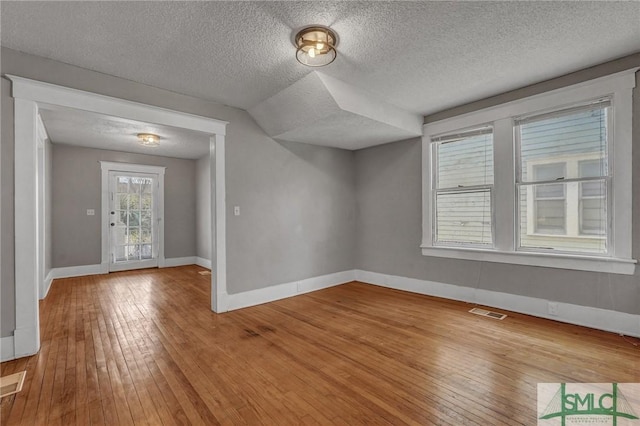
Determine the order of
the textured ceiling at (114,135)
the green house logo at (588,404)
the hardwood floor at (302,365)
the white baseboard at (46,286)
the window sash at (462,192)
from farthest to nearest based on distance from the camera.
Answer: the white baseboard at (46,286) → the textured ceiling at (114,135) → the window sash at (462,192) → the hardwood floor at (302,365) → the green house logo at (588,404)

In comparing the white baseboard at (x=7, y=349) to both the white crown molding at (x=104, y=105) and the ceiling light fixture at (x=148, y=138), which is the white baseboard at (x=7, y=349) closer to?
the white crown molding at (x=104, y=105)

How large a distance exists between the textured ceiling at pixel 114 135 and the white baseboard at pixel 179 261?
250 cm

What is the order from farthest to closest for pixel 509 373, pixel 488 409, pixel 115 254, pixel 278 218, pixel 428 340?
1. pixel 115 254
2. pixel 278 218
3. pixel 428 340
4. pixel 509 373
5. pixel 488 409

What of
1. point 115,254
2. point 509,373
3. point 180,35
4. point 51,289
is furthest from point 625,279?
point 115,254

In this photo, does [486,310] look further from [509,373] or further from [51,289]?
[51,289]

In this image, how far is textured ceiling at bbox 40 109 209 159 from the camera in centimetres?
429

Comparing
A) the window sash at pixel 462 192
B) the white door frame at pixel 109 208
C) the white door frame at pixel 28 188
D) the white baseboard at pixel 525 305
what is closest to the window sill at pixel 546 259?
the window sash at pixel 462 192

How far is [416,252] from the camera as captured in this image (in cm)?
456

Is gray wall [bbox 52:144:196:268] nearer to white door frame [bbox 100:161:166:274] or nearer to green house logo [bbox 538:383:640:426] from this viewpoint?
white door frame [bbox 100:161:166:274]

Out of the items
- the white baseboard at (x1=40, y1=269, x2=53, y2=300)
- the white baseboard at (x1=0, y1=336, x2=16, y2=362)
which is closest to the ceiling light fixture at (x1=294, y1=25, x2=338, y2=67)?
the white baseboard at (x1=0, y1=336, x2=16, y2=362)

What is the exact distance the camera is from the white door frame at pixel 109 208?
6.29 meters

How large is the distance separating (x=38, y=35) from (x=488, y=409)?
4.22 m

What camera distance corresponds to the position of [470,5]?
82.8 inches

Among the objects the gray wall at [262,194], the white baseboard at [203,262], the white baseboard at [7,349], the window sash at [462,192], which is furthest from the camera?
the white baseboard at [203,262]
